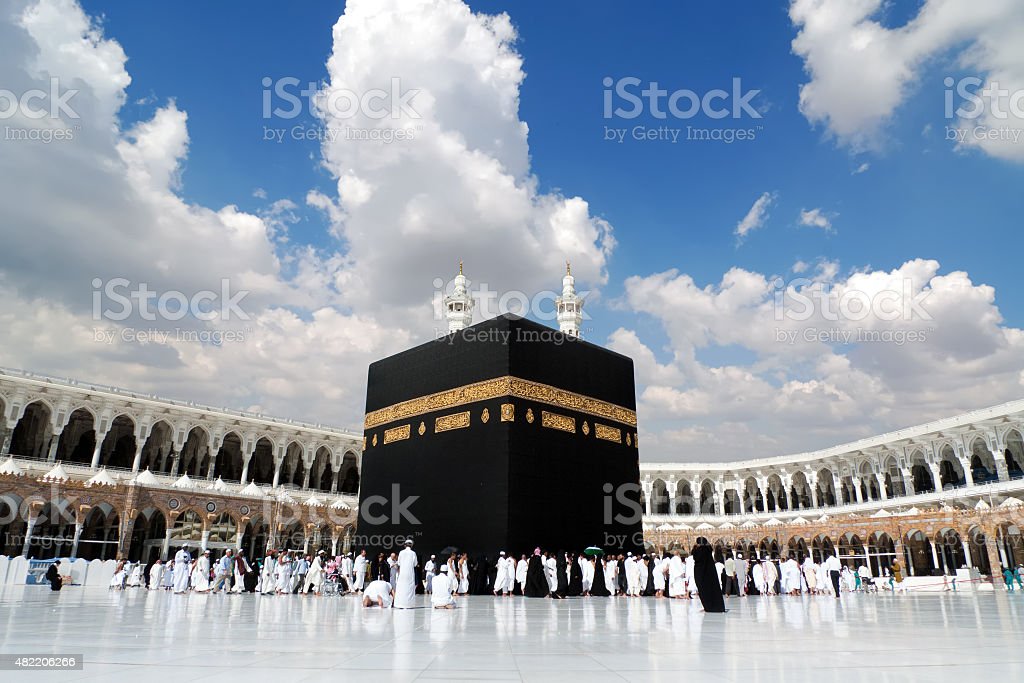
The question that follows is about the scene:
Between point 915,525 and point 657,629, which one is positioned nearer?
point 657,629

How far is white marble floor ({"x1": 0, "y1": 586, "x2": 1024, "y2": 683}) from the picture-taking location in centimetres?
238

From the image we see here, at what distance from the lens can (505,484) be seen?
9664 millimetres

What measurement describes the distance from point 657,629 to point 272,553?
8243mm

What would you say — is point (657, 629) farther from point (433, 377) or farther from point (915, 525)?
point (915, 525)

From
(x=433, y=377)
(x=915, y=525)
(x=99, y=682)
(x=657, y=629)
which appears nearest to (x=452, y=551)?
(x=433, y=377)

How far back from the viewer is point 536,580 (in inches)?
368

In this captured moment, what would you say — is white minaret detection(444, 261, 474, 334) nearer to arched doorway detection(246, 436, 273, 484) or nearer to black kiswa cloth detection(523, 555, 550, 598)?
arched doorway detection(246, 436, 273, 484)

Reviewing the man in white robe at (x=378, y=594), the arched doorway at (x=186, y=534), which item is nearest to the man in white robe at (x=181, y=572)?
the man in white robe at (x=378, y=594)

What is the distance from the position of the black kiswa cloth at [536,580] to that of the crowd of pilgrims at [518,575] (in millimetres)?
14

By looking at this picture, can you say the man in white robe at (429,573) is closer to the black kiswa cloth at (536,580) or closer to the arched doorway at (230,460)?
the black kiswa cloth at (536,580)

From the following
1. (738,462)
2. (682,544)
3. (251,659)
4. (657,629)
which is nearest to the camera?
(251,659)

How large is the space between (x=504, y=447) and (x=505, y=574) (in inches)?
71.6

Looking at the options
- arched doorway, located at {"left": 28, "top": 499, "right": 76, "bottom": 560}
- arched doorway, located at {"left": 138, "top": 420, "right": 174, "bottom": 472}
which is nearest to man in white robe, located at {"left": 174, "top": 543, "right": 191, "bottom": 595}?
arched doorway, located at {"left": 28, "top": 499, "right": 76, "bottom": 560}

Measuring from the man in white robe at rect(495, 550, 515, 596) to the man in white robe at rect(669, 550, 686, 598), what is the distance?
2.43 meters
